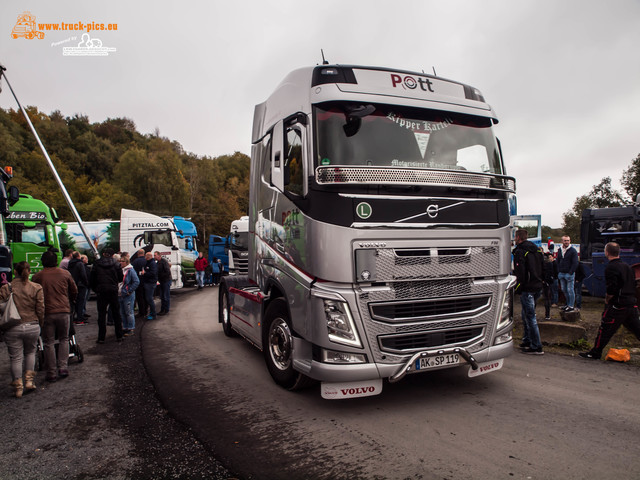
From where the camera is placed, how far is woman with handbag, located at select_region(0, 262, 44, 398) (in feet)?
17.6

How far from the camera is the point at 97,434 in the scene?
4.10 metres

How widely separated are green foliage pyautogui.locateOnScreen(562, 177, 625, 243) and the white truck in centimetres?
5017

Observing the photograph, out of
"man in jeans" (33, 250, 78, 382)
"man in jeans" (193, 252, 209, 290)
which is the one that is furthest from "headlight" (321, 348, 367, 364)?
"man in jeans" (193, 252, 209, 290)

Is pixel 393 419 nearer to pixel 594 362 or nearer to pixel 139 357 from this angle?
pixel 594 362

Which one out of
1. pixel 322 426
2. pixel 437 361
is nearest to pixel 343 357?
pixel 322 426

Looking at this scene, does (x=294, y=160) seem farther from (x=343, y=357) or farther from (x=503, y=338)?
(x=503, y=338)

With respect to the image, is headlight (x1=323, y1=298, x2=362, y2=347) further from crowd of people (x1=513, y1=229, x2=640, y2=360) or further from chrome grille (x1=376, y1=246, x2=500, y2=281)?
crowd of people (x1=513, y1=229, x2=640, y2=360)

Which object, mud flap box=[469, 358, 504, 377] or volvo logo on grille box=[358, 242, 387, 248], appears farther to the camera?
mud flap box=[469, 358, 504, 377]

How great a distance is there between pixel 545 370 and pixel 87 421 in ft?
18.4

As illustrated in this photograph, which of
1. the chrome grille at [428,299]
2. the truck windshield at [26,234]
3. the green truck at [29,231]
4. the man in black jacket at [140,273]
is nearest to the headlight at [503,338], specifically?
the chrome grille at [428,299]

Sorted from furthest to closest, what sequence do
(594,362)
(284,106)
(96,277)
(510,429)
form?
(96,277)
(594,362)
(284,106)
(510,429)

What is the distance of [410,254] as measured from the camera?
14.6 ft

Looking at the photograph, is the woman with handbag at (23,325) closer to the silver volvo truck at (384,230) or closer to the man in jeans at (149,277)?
the silver volvo truck at (384,230)

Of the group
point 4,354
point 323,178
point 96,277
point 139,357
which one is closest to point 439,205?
point 323,178
